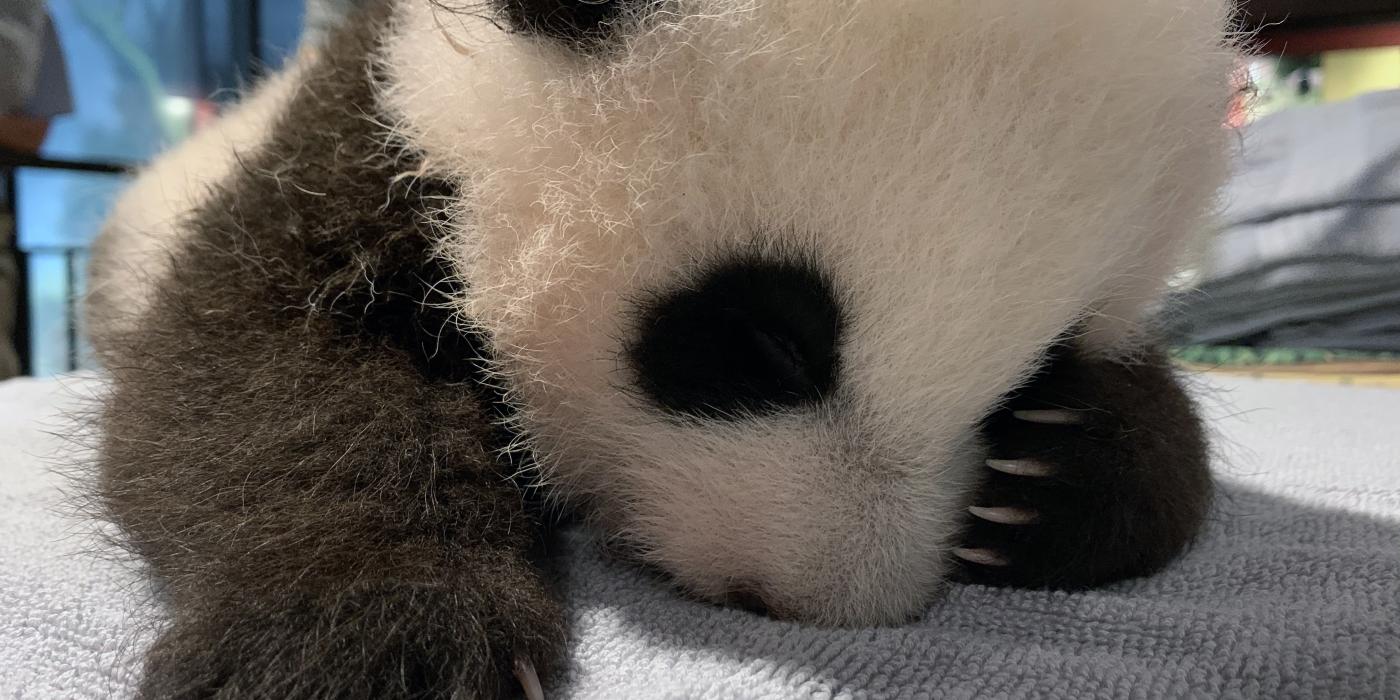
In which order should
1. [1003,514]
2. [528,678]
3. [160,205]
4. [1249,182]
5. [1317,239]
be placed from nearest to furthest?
[528,678] → [1003,514] → [160,205] → [1317,239] → [1249,182]

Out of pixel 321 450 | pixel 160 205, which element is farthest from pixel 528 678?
pixel 160 205

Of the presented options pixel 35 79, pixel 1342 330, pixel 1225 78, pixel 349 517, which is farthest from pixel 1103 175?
pixel 35 79

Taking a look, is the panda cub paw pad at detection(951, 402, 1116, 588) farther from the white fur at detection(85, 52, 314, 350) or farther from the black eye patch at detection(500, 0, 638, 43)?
the white fur at detection(85, 52, 314, 350)

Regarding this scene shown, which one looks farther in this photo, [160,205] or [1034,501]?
[160,205]

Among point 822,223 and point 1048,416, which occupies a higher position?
point 822,223

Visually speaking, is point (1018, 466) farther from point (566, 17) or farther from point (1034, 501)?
point (566, 17)

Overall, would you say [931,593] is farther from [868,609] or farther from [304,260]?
[304,260]
